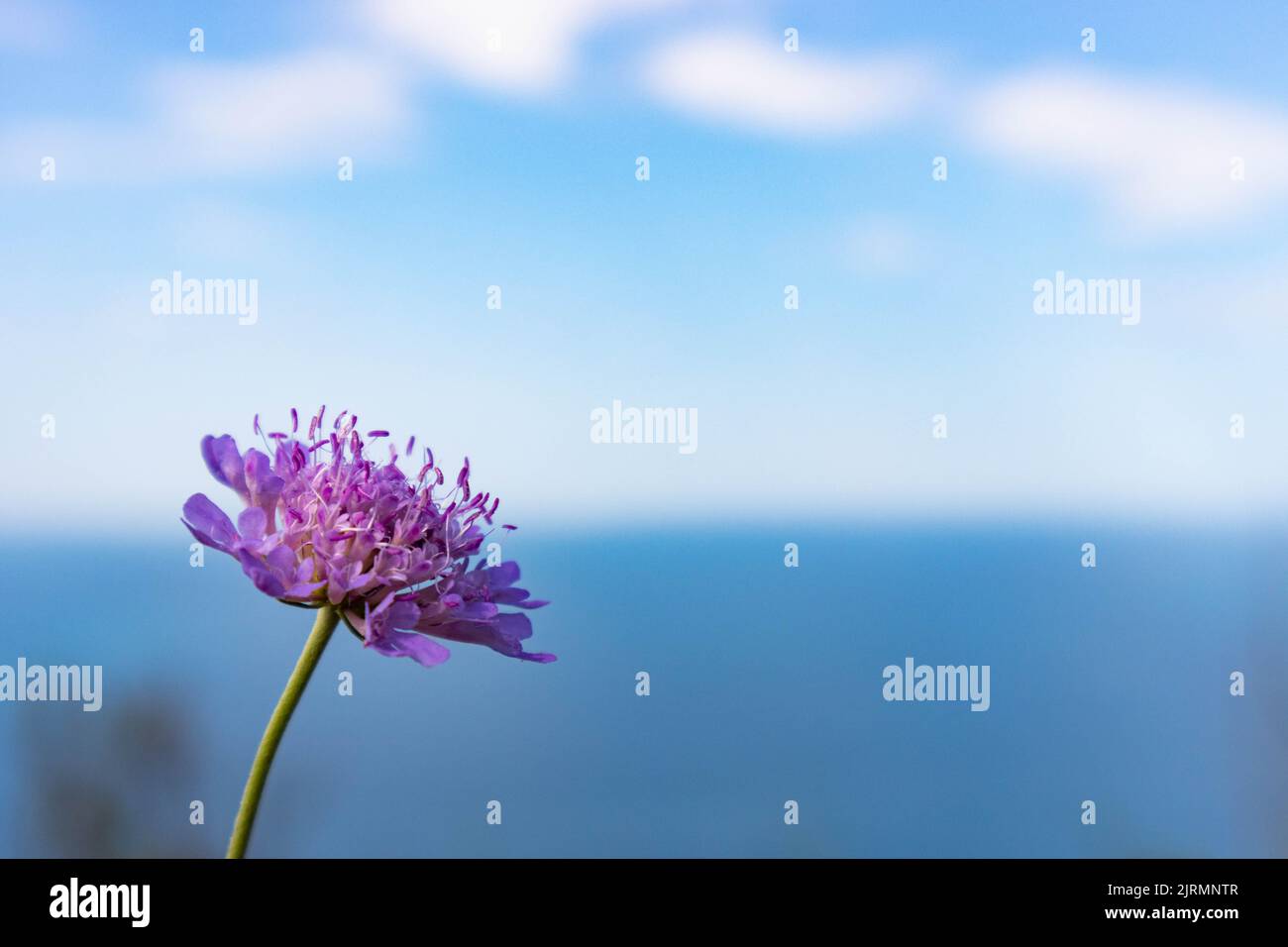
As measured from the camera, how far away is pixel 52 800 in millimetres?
3443

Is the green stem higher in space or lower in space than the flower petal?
lower

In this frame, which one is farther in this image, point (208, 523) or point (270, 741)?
point (208, 523)

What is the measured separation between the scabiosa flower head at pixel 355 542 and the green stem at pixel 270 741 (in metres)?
0.05

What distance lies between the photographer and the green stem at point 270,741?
0.84 meters

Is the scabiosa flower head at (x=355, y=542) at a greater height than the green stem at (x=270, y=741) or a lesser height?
greater

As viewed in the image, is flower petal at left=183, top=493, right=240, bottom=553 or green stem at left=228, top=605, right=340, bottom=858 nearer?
green stem at left=228, top=605, right=340, bottom=858

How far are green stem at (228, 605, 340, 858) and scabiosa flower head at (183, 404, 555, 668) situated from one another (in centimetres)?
5

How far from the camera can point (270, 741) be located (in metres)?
0.87

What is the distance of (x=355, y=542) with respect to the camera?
103 centimetres

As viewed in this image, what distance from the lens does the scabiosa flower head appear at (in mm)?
987

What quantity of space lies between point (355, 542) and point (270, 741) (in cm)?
22

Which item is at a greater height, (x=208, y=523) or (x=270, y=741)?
(x=208, y=523)
